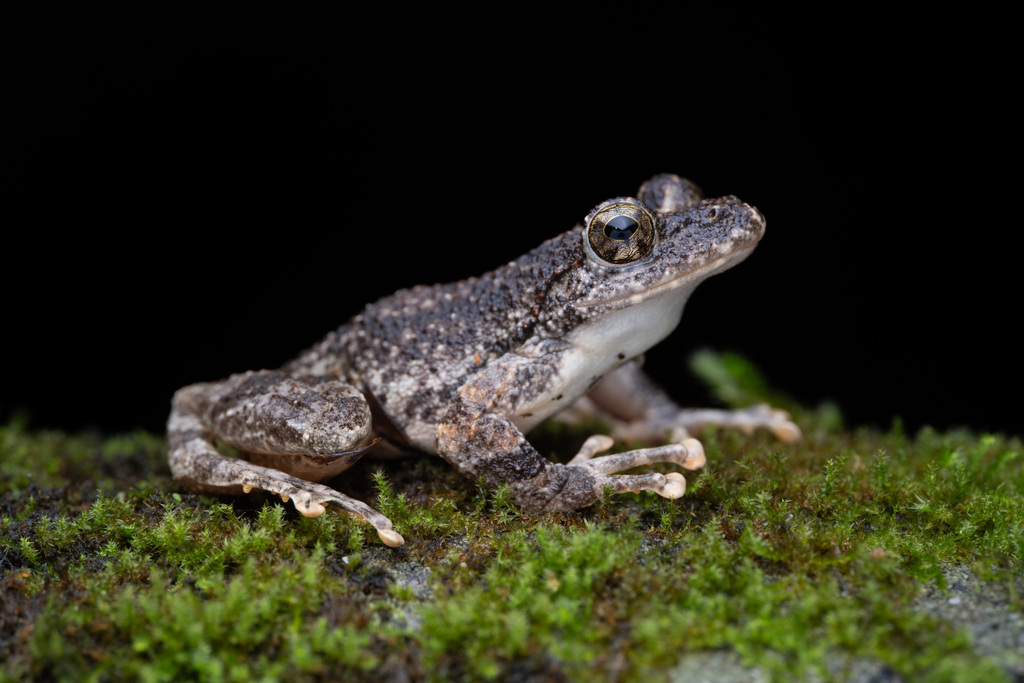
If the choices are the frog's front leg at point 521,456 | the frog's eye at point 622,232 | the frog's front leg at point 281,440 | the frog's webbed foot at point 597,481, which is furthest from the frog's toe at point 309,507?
the frog's eye at point 622,232

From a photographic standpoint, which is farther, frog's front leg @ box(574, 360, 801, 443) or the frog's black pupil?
frog's front leg @ box(574, 360, 801, 443)

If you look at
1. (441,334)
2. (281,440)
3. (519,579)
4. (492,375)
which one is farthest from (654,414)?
(281,440)

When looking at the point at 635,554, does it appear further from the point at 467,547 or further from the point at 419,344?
the point at 419,344

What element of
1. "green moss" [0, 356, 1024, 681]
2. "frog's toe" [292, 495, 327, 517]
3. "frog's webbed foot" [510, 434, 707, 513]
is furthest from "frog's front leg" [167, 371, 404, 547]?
"frog's webbed foot" [510, 434, 707, 513]

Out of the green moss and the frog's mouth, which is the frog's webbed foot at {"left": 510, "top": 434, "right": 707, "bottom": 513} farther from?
the frog's mouth

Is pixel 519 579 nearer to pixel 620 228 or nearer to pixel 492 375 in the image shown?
pixel 492 375

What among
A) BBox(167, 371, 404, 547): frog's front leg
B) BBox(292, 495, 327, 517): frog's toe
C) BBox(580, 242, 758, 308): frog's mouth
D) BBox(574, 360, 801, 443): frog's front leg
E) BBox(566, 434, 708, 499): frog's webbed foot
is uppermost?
BBox(580, 242, 758, 308): frog's mouth

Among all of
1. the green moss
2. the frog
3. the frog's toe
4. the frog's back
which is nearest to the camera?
the green moss
